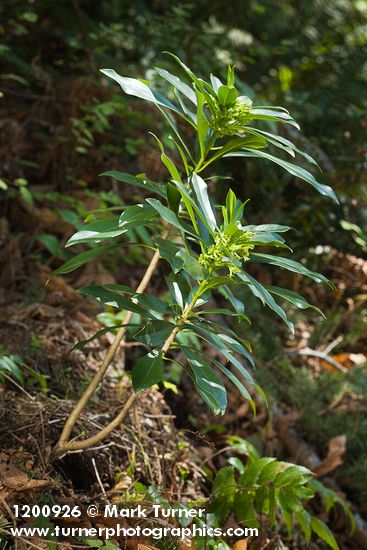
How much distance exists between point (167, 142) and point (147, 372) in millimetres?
2147

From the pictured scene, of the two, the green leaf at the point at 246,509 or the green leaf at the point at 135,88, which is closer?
the green leaf at the point at 135,88

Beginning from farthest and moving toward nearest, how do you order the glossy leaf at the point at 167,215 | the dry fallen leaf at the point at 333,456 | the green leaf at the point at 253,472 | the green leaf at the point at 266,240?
the dry fallen leaf at the point at 333,456, the green leaf at the point at 253,472, the green leaf at the point at 266,240, the glossy leaf at the point at 167,215

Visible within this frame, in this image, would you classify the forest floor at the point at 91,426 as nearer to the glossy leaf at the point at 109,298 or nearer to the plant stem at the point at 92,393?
the plant stem at the point at 92,393

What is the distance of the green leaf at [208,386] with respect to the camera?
5.09ft

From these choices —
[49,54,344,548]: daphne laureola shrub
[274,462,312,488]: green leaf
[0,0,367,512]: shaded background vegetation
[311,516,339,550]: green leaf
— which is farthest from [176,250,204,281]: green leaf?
[0,0,367,512]: shaded background vegetation

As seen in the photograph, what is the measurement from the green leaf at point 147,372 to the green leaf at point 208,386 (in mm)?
93

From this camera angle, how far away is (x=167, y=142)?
349 centimetres

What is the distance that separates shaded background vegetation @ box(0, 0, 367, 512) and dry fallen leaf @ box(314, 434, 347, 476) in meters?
0.13

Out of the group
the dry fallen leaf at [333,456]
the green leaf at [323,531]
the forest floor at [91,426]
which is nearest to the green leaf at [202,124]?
the forest floor at [91,426]

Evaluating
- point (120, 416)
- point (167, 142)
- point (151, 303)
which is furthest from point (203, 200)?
point (167, 142)

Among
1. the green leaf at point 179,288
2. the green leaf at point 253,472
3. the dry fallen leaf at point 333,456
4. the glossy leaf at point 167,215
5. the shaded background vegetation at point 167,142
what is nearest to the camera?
the glossy leaf at point 167,215

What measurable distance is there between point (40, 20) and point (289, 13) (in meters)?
2.17

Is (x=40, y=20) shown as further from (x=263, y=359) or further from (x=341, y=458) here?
(x=341, y=458)

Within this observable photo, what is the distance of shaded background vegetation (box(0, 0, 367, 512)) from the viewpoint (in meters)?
3.30
